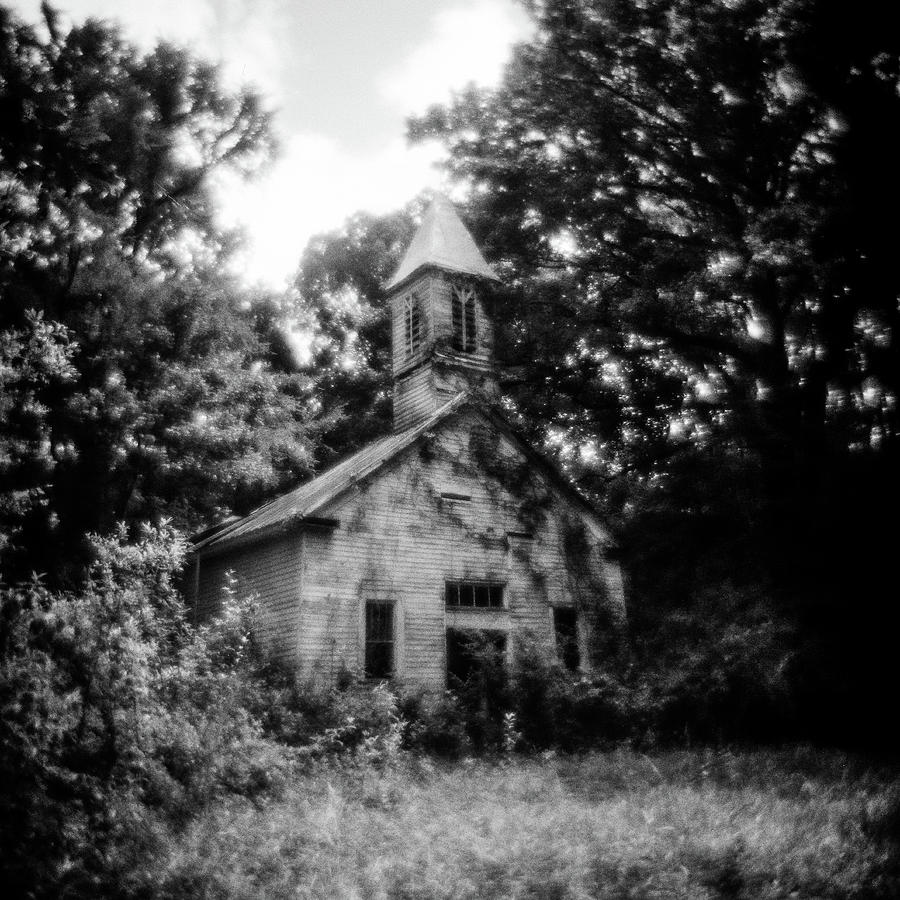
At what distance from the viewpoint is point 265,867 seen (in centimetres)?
695

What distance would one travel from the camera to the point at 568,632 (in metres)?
18.2

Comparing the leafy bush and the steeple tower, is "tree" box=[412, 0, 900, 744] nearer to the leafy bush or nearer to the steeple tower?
the steeple tower

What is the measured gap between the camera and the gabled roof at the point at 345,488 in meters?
15.1

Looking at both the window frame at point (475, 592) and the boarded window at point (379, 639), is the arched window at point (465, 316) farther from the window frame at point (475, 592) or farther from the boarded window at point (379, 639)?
the boarded window at point (379, 639)

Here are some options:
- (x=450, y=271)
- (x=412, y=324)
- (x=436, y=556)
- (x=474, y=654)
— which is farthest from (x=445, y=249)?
(x=474, y=654)

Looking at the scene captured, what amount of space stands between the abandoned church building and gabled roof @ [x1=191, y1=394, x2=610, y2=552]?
0.15 feet

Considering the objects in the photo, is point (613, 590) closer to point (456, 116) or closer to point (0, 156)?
point (456, 116)

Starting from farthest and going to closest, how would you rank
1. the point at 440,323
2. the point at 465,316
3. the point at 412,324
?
the point at 412,324, the point at 465,316, the point at 440,323

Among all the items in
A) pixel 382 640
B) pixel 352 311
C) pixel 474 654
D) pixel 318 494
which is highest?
pixel 352 311

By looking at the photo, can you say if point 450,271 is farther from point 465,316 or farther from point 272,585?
point 272,585

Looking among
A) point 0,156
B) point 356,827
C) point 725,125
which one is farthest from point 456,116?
point 356,827

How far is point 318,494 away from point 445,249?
8670 millimetres

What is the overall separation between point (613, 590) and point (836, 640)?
751 cm

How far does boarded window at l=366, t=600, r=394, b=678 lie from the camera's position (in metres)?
15.3
